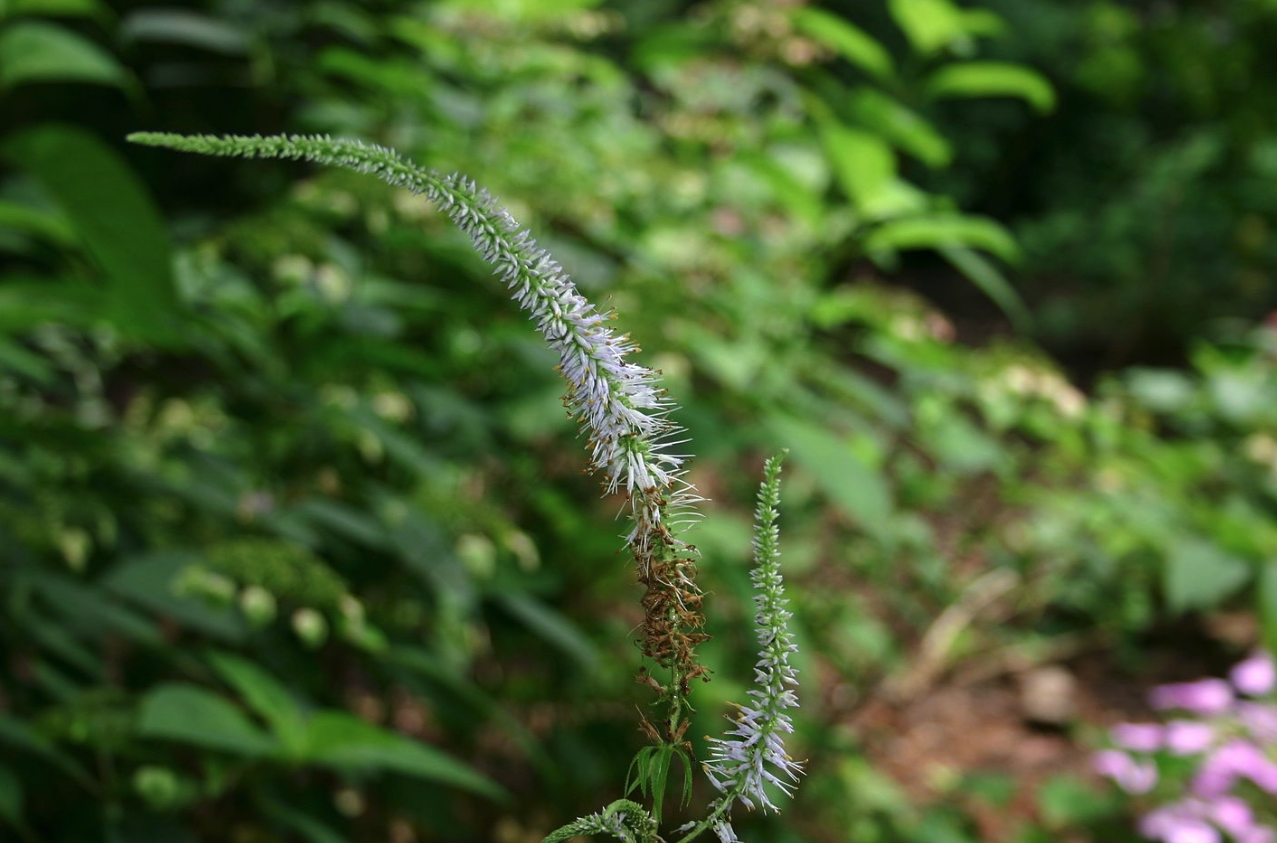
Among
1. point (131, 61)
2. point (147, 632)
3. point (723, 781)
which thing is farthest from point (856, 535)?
point (131, 61)

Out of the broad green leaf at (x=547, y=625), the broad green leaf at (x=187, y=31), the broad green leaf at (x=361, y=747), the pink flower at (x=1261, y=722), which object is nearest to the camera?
the broad green leaf at (x=361, y=747)

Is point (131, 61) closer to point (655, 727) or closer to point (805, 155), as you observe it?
point (805, 155)

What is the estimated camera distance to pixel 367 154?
438 mm

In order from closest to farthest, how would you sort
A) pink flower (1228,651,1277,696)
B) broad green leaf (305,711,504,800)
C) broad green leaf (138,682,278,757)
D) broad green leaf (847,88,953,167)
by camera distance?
1. broad green leaf (138,682,278,757)
2. broad green leaf (305,711,504,800)
3. broad green leaf (847,88,953,167)
4. pink flower (1228,651,1277,696)

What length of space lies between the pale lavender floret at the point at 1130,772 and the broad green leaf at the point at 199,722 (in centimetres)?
245

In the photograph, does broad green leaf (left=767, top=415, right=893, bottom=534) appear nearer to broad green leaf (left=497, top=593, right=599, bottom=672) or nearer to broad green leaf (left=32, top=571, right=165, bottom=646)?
broad green leaf (left=497, top=593, right=599, bottom=672)

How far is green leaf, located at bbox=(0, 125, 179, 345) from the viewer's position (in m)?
1.27

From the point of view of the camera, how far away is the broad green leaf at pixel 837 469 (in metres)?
1.78

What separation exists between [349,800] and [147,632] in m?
0.94

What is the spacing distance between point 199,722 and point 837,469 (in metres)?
1.11

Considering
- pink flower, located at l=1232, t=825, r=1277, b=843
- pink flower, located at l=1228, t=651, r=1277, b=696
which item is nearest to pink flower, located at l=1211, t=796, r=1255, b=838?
pink flower, located at l=1232, t=825, r=1277, b=843

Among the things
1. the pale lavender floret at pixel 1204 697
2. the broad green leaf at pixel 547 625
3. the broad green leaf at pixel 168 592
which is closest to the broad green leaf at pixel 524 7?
the broad green leaf at pixel 547 625

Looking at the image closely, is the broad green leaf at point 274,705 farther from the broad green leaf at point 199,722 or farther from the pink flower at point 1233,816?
the pink flower at point 1233,816

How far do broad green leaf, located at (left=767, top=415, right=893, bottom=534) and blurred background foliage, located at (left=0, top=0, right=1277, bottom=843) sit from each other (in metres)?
0.01
